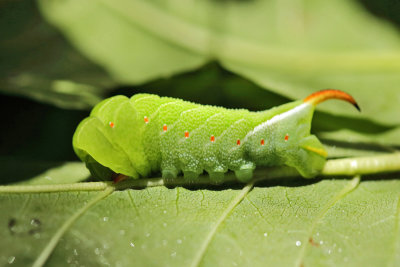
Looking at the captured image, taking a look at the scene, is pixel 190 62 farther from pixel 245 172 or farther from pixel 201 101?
pixel 245 172

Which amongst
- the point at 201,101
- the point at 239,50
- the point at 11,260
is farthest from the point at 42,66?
the point at 11,260

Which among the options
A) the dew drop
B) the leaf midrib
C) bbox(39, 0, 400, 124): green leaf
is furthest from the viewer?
the leaf midrib

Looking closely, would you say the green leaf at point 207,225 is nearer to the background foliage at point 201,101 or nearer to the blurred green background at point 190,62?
the background foliage at point 201,101

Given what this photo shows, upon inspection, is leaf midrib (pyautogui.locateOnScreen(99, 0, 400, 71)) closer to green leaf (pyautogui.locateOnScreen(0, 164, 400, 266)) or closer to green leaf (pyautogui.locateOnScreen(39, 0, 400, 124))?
green leaf (pyautogui.locateOnScreen(39, 0, 400, 124))

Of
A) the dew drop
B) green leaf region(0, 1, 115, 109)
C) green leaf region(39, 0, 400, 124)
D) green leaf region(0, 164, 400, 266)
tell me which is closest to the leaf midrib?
green leaf region(39, 0, 400, 124)

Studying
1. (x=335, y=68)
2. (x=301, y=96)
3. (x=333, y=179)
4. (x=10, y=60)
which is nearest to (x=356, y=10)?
(x=335, y=68)

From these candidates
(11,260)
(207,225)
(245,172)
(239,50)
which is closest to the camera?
(11,260)

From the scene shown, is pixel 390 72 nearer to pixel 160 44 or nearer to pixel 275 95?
pixel 275 95
